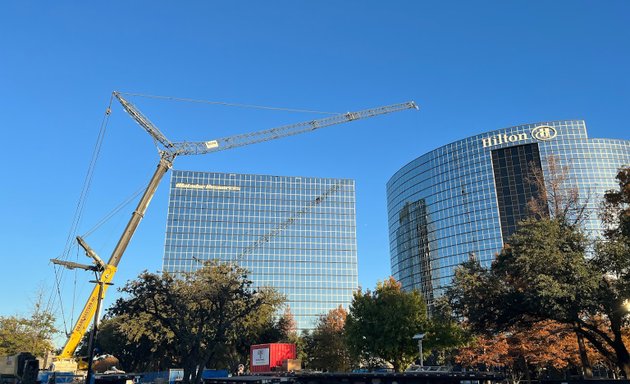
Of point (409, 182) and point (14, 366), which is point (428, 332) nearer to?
point (14, 366)

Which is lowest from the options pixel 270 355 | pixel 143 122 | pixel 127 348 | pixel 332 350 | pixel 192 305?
pixel 270 355

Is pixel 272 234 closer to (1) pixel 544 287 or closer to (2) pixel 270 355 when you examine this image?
(2) pixel 270 355

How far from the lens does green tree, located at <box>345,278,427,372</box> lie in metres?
48.4

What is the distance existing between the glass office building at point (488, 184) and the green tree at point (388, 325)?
81.5 meters

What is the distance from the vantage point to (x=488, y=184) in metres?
133

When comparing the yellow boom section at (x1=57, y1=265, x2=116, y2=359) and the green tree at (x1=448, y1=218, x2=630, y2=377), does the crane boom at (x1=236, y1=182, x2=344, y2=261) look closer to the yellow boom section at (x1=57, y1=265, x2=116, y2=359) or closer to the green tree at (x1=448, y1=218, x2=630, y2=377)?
the yellow boom section at (x1=57, y1=265, x2=116, y2=359)

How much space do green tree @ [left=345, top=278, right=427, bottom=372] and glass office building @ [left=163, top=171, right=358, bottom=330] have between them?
95.7 metres

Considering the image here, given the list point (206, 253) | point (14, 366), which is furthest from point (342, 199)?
point (14, 366)

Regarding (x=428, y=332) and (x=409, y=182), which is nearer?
(x=428, y=332)

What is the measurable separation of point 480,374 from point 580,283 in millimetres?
17033

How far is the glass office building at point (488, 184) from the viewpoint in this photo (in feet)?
422

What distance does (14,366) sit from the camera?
2159cm

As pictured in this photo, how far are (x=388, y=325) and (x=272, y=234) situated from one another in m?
108

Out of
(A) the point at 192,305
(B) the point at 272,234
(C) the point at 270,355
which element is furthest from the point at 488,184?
(A) the point at 192,305
